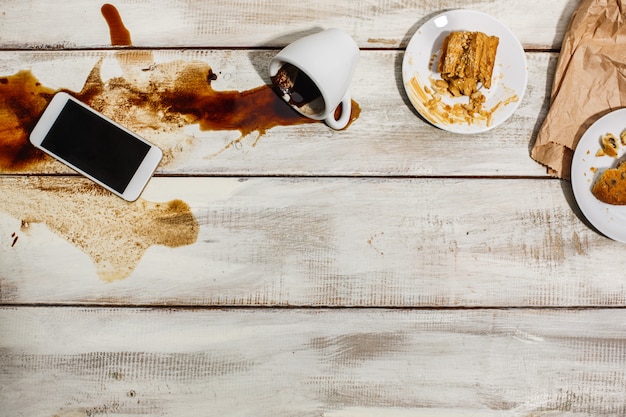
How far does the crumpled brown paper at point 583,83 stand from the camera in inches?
35.3

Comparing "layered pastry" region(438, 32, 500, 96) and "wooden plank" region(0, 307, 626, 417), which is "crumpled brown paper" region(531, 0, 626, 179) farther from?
"wooden plank" region(0, 307, 626, 417)

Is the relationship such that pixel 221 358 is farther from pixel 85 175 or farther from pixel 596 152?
pixel 596 152

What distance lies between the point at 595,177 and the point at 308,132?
54 centimetres

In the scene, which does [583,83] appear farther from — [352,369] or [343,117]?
[352,369]

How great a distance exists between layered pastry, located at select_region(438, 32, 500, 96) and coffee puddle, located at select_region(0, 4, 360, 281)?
0.19 metres

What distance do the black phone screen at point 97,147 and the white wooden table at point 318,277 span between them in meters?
0.04

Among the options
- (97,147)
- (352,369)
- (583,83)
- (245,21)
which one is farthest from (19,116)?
(583,83)

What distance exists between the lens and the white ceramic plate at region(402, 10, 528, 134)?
2.91ft

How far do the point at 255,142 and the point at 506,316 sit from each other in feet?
1.93

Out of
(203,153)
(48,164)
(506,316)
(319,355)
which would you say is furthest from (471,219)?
(48,164)

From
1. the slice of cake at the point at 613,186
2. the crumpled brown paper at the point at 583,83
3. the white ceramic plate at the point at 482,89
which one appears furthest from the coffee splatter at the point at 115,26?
the slice of cake at the point at 613,186

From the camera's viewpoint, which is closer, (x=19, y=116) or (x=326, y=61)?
(x=326, y=61)

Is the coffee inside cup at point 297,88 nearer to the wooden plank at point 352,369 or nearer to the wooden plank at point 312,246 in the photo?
the wooden plank at point 312,246

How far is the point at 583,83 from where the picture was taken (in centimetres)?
91
